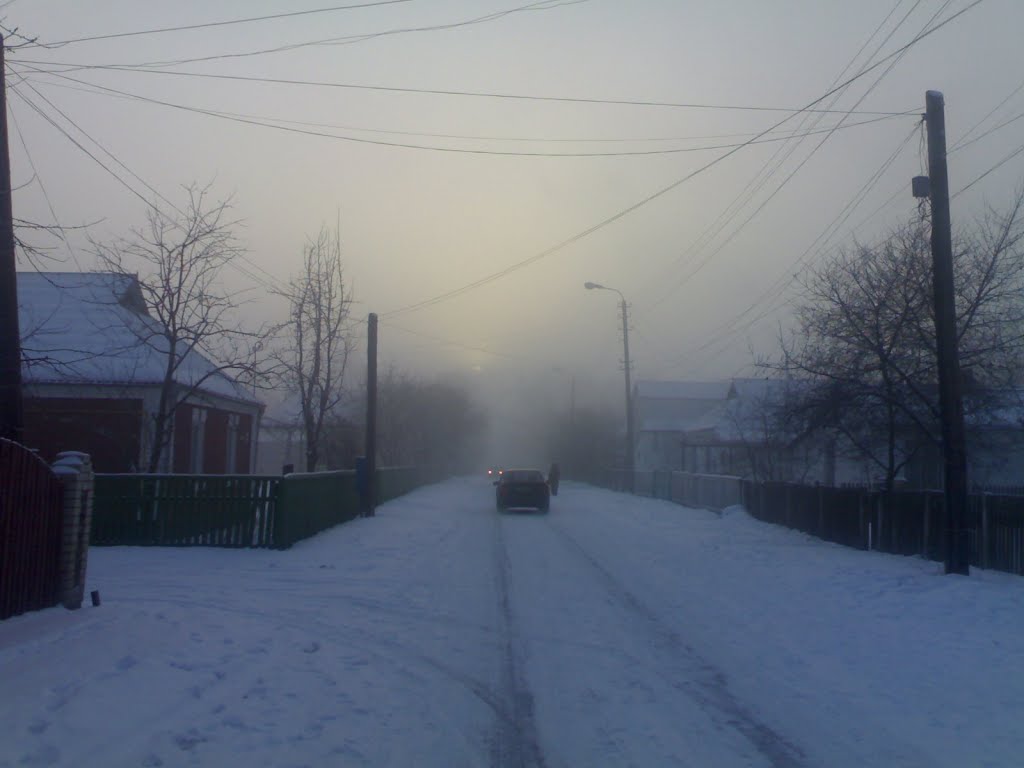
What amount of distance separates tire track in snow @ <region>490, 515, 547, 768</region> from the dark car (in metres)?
20.9

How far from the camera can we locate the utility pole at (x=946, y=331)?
14.9 m

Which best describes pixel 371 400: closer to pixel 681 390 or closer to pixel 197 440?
pixel 197 440

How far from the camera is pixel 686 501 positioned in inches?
1516

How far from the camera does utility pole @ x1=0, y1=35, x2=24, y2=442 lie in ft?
34.8

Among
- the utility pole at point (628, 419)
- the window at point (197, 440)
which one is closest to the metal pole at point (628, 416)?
the utility pole at point (628, 419)

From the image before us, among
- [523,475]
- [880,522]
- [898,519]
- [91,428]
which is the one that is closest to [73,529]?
[898,519]

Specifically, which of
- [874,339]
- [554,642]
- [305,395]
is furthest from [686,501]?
[554,642]

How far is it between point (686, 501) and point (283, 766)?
3361 centimetres

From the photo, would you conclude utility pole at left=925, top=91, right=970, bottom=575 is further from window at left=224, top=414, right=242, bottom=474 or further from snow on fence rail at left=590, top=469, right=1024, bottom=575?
window at left=224, top=414, right=242, bottom=474

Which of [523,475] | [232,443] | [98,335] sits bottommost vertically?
[523,475]

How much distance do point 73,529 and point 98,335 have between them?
57.2ft

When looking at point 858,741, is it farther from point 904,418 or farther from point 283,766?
point 904,418

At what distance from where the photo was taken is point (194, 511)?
1816cm

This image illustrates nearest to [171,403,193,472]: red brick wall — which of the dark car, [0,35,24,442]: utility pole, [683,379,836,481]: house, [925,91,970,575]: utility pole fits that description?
the dark car
